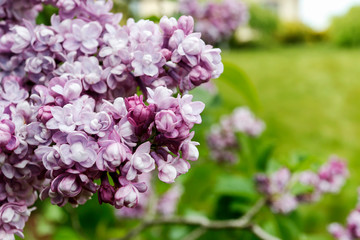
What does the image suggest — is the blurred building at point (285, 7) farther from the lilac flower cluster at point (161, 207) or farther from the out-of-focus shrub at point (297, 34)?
the lilac flower cluster at point (161, 207)

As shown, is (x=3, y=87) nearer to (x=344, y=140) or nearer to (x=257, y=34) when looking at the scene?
(x=344, y=140)

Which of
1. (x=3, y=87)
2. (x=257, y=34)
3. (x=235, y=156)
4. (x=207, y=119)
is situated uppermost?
(x=3, y=87)

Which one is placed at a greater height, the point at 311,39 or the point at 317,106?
the point at 317,106

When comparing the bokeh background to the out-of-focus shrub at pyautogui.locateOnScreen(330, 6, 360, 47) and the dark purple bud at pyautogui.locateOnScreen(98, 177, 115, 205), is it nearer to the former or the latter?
the dark purple bud at pyautogui.locateOnScreen(98, 177, 115, 205)

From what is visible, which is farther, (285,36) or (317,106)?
(285,36)

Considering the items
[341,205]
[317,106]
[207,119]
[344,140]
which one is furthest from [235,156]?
[317,106]

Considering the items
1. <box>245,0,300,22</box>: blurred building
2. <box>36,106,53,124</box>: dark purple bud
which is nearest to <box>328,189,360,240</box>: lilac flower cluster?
<box>36,106,53,124</box>: dark purple bud

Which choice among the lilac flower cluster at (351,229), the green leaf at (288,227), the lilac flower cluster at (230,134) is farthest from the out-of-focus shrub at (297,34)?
the lilac flower cluster at (351,229)
